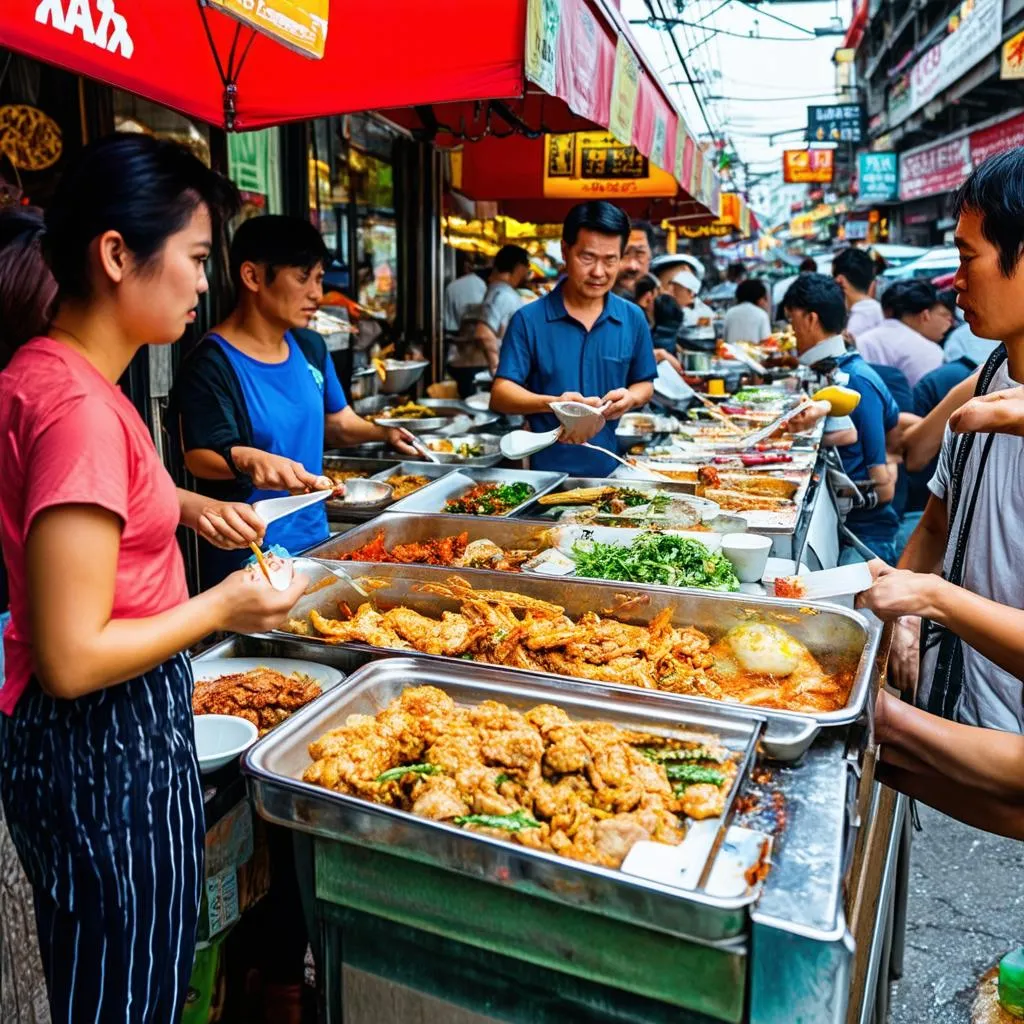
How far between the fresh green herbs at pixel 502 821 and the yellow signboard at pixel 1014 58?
17.0 metres

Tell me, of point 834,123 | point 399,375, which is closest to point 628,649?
point 399,375

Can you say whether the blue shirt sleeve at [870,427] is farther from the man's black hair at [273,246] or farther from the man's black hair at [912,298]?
the man's black hair at [273,246]

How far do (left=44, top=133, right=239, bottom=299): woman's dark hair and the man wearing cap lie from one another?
411 inches

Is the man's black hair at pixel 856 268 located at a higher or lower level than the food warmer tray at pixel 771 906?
higher

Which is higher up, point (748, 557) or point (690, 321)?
point (690, 321)

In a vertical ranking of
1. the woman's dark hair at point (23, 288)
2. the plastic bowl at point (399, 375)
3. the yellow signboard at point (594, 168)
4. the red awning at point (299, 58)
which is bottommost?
the plastic bowl at point (399, 375)

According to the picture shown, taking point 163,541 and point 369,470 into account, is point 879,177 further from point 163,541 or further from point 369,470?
point 163,541

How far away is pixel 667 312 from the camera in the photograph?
10070 mm

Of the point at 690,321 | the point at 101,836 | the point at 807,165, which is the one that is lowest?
the point at 101,836

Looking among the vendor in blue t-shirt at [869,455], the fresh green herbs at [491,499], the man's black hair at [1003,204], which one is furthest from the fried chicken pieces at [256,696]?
the vendor in blue t-shirt at [869,455]

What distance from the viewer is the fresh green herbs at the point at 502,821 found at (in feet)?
4.91

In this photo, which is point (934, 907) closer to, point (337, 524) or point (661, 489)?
point (661, 489)

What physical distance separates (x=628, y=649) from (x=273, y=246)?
1.88 meters

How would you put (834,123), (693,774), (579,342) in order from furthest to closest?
1. (834,123)
2. (579,342)
3. (693,774)
